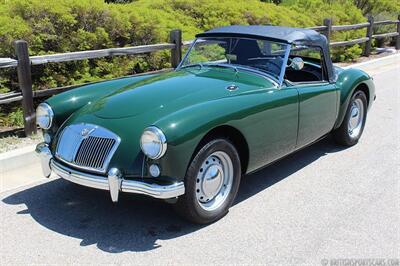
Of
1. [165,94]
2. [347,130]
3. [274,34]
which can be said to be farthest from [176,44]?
[165,94]

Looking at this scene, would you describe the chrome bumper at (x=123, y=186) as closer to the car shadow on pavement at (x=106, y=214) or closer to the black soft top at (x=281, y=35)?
the car shadow on pavement at (x=106, y=214)

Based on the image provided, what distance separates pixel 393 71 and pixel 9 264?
10607mm

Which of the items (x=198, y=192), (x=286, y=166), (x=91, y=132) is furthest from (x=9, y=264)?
(x=286, y=166)

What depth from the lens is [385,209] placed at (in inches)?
173

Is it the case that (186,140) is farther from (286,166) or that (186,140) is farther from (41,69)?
(41,69)

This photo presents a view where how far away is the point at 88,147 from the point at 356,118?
12.1 ft

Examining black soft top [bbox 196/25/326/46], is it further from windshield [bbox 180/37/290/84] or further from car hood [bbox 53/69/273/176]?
car hood [bbox 53/69/273/176]

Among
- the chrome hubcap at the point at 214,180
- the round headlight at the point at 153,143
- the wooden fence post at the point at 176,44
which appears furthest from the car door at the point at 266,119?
the wooden fence post at the point at 176,44

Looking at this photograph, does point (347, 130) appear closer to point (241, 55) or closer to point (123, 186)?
point (241, 55)

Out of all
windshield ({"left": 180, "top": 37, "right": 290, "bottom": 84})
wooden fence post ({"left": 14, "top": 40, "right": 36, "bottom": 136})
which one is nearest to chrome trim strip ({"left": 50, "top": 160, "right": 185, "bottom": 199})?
windshield ({"left": 180, "top": 37, "right": 290, "bottom": 84})

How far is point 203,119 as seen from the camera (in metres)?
3.85

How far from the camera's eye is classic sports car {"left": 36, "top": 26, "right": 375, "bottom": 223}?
371 cm

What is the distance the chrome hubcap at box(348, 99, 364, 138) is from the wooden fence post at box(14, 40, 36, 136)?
3.83m

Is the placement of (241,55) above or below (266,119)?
above
